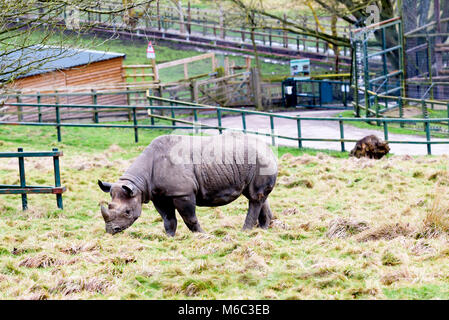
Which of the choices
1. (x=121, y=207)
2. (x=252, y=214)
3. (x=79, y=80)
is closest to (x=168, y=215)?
(x=121, y=207)

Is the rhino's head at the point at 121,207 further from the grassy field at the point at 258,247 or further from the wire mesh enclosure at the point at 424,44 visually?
the wire mesh enclosure at the point at 424,44

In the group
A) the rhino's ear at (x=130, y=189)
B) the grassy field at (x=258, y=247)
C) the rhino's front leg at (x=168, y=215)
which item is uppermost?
the rhino's ear at (x=130, y=189)

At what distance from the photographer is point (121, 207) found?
8.69m

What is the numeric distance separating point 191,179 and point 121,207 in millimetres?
1044

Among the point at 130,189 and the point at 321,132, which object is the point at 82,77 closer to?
the point at 321,132

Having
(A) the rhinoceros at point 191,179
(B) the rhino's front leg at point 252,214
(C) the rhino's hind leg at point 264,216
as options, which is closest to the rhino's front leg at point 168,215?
(A) the rhinoceros at point 191,179

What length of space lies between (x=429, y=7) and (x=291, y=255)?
22687 millimetres

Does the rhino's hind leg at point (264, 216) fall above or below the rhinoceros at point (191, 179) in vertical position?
below

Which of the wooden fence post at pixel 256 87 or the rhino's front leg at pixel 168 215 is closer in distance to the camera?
the rhino's front leg at pixel 168 215

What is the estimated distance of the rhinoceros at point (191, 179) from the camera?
28.8 ft

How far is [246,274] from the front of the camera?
264 inches

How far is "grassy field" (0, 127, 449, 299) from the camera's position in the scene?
632 cm

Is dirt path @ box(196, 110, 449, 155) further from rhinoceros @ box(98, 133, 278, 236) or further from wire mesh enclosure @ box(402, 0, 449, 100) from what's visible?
rhinoceros @ box(98, 133, 278, 236)
